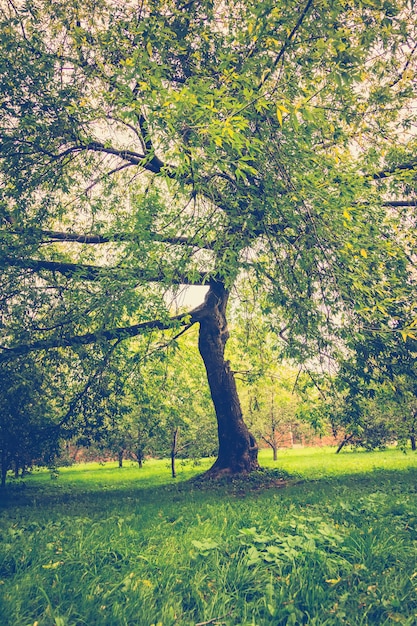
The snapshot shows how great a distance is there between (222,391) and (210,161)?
9628mm

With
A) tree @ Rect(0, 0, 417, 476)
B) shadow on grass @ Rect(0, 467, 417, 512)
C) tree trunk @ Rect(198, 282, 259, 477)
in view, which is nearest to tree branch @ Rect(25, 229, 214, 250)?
tree @ Rect(0, 0, 417, 476)

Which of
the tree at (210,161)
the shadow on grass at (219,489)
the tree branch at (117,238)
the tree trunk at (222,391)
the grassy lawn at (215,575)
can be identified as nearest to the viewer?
the grassy lawn at (215,575)

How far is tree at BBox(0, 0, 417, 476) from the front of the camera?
5148mm

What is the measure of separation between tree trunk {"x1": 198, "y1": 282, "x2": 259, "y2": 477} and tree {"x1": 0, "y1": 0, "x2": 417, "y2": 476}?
411cm

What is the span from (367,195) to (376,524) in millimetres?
5922

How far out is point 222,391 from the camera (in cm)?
1354

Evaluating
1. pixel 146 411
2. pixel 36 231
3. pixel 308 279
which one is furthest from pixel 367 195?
pixel 146 411

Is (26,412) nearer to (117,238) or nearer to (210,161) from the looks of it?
(117,238)

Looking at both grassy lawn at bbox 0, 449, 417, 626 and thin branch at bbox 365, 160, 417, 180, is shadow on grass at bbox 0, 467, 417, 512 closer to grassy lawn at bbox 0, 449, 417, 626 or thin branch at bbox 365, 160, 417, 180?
grassy lawn at bbox 0, 449, 417, 626

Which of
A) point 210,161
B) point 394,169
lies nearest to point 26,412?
point 210,161

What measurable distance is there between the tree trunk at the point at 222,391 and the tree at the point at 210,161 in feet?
13.5

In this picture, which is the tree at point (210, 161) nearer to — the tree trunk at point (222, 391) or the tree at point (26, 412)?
the tree at point (26, 412)

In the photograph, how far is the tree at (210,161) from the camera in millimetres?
5148

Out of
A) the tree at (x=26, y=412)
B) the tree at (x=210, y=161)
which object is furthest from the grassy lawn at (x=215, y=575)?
the tree at (x=26, y=412)
